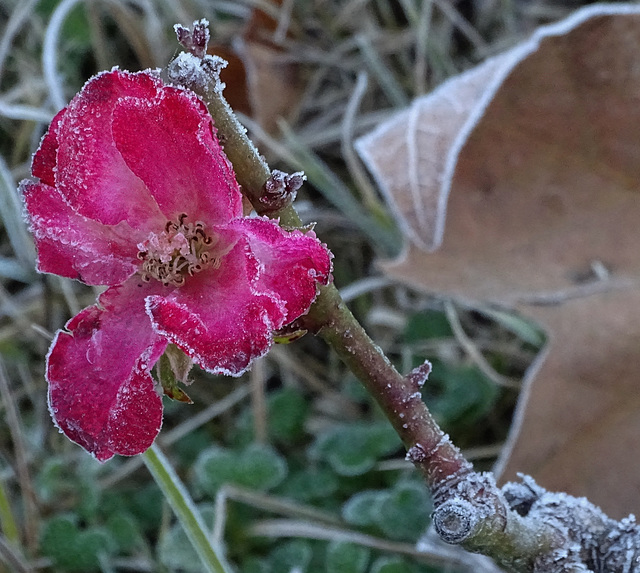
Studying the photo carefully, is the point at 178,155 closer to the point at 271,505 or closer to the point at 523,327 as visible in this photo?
the point at 271,505

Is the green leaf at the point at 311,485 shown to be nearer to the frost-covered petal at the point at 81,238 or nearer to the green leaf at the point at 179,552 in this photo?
the green leaf at the point at 179,552

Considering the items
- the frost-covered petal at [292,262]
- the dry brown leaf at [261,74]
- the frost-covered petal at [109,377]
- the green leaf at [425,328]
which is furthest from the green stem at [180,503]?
the dry brown leaf at [261,74]

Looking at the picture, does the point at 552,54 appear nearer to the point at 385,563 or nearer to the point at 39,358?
the point at 385,563

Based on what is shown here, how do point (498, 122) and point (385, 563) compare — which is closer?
point (385, 563)

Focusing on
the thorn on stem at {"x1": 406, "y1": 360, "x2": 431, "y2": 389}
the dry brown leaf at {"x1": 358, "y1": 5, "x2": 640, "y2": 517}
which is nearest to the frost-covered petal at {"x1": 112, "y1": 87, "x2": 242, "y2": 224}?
the thorn on stem at {"x1": 406, "y1": 360, "x2": 431, "y2": 389}

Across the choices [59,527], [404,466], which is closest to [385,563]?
[404,466]

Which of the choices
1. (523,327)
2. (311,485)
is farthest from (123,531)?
(523,327)
